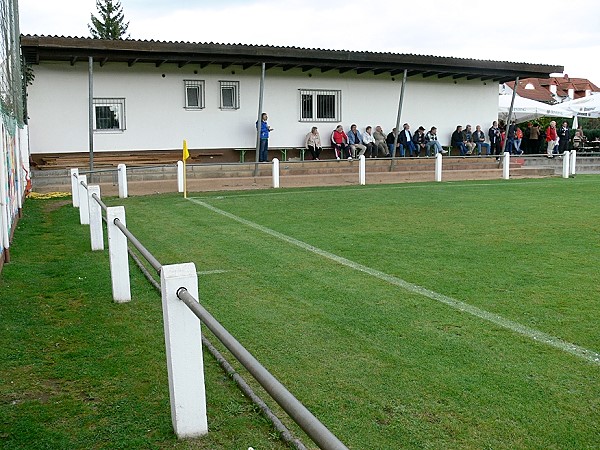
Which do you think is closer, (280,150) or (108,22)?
(280,150)

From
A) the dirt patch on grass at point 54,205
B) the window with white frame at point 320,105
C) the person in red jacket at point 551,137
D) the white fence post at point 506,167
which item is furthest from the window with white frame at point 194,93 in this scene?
the person in red jacket at point 551,137

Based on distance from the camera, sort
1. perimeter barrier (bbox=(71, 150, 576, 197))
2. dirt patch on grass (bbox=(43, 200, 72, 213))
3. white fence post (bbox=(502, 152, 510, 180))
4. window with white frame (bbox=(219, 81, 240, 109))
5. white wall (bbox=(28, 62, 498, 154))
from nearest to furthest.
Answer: dirt patch on grass (bbox=(43, 200, 72, 213))
perimeter barrier (bbox=(71, 150, 576, 197))
white wall (bbox=(28, 62, 498, 154))
window with white frame (bbox=(219, 81, 240, 109))
white fence post (bbox=(502, 152, 510, 180))

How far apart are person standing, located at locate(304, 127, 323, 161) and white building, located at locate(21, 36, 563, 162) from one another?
568 millimetres

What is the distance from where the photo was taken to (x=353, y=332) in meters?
5.98

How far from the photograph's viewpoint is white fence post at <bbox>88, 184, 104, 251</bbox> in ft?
32.6

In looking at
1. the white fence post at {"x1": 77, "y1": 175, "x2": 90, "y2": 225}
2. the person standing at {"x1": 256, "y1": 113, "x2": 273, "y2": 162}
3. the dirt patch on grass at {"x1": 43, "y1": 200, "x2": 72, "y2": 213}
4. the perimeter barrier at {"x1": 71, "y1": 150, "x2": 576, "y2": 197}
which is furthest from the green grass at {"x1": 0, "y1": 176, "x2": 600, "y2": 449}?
the person standing at {"x1": 256, "y1": 113, "x2": 273, "y2": 162}

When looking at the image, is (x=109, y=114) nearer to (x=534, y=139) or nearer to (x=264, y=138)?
(x=264, y=138)

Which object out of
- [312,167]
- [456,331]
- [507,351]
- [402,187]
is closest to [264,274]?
[456,331]

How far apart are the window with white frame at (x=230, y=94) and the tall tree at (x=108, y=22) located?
4813 cm

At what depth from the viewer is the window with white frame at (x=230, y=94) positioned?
979 inches

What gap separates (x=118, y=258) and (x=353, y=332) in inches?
102

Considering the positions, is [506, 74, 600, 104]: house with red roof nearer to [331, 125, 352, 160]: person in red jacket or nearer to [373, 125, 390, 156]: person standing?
[373, 125, 390, 156]: person standing

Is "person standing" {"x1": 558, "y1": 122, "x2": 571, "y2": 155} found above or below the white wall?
below

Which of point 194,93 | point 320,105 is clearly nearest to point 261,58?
point 194,93
